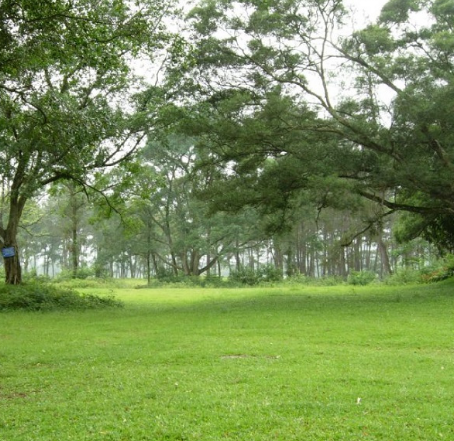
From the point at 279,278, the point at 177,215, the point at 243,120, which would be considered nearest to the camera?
the point at 243,120

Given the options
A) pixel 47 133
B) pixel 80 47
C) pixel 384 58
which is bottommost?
pixel 47 133

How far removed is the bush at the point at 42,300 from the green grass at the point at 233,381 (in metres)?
4.47

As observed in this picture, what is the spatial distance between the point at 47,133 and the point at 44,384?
4.64 m

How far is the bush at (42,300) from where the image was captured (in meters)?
16.6

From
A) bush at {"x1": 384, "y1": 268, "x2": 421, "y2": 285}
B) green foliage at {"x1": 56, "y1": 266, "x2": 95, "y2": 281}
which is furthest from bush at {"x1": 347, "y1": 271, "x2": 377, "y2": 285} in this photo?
green foliage at {"x1": 56, "y1": 266, "x2": 95, "y2": 281}

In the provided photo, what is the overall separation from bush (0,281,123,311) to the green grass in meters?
4.47

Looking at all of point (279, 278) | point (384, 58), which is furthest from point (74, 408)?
point (279, 278)

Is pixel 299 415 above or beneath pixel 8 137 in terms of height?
beneath

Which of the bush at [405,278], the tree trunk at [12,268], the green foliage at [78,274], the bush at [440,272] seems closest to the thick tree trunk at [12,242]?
the tree trunk at [12,268]

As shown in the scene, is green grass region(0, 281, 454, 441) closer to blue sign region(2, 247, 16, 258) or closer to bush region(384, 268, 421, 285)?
blue sign region(2, 247, 16, 258)

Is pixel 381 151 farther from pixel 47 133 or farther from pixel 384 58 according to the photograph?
pixel 47 133

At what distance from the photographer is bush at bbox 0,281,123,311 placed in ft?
54.3

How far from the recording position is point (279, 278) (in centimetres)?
3766

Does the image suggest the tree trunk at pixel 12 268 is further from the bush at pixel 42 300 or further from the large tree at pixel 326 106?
the large tree at pixel 326 106
